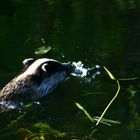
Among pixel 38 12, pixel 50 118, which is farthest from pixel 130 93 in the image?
pixel 38 12

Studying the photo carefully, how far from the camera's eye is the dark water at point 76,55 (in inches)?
253

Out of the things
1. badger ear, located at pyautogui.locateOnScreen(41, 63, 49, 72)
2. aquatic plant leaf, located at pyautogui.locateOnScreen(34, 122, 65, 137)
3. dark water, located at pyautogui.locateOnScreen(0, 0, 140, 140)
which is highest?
aquatic plant leaf, located at pyautogui.locateOnScreen(34, 122, 65, 137)

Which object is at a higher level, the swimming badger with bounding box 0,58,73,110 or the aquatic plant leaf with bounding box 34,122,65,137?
the aquatic plant leaf with bounding box 34,122,65,137

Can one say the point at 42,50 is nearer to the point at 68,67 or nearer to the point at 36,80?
the point at 68,67

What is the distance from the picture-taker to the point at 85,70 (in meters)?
8.38

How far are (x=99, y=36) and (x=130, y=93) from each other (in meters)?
2.94

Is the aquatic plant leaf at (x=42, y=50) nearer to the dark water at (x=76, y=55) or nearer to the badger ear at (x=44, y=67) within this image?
the dark water at (x=76, y=55)


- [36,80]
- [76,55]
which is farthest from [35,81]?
[76,55]

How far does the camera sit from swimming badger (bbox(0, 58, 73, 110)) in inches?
A: 297

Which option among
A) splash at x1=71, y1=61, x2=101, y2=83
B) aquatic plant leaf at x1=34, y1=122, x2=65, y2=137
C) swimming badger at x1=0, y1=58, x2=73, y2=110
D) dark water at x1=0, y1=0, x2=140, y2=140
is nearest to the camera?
aquatic plant leaf at x1=34, y1=122, x2=65, y2=137

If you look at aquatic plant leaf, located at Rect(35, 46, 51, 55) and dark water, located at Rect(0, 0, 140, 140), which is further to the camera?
aquatic plant leaf, located at Rect(35, 46, 51, 55)

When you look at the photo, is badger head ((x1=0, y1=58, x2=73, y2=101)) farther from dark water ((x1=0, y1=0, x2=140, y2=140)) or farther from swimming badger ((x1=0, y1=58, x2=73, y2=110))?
dark water ((x1=0, y1=0, x2=140, y2=140))

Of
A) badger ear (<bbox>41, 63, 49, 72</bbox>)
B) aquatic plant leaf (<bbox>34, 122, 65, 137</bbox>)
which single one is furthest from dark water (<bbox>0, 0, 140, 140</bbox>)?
badger ear (<bbox>41, 63, 49, 72</bbox>)

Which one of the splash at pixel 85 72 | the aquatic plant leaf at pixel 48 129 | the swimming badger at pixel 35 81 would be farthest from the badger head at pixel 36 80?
the aquatic plant leaf at pixel 48 129
